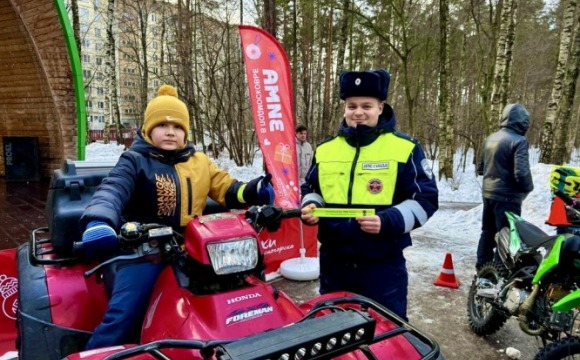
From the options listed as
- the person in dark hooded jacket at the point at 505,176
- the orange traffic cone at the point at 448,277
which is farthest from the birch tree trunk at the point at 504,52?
the orange traffic cone at the point at 448,277

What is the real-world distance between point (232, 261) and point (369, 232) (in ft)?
2.42

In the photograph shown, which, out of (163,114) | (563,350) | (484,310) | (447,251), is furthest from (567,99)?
(163,114)

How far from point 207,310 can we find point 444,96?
13041 millimetres

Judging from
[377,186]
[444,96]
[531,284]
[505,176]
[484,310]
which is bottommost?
[484,310]

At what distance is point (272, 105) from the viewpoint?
6.27 m

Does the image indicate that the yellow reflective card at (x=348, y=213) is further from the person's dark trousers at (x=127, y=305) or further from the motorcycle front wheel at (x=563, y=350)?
the motorcycle front wheel at (x=563, y=350)

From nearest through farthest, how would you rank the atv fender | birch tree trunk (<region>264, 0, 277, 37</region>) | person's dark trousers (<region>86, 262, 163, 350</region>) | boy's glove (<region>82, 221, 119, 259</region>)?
boy's glove (<region>82, 221, 119, 259</region>) < person's dark trousers (<region>86, 262, 163, 350</region>) < the atv fender < birch tree trunk (<region>264, 0, 277, 37</region>)

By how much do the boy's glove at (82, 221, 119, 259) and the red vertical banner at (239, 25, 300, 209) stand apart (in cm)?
458

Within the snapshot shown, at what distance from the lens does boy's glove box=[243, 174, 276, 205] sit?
2.43m

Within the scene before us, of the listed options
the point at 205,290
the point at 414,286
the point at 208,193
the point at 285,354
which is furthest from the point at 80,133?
the point at 285,354

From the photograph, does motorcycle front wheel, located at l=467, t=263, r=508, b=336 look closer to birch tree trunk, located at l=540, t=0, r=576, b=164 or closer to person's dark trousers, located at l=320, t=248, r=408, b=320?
person's dark trousers, located at l=320, t=248, r=408, b=320

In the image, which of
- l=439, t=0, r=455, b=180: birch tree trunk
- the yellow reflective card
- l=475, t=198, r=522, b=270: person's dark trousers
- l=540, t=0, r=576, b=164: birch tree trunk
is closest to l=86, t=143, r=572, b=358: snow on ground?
l=475, t=198, r=522, b=270: person's dark trousers

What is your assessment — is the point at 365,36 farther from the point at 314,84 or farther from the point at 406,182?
the point at 406,182

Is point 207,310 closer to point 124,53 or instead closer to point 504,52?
point 504,52
